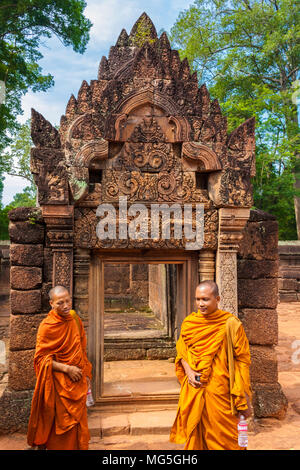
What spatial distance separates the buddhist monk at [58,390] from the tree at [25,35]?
11.2m

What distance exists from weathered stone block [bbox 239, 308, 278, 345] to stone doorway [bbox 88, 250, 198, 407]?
2.33 feet

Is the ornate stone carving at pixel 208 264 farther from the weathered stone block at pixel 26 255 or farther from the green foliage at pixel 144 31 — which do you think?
the green foliage at pixel 144 31

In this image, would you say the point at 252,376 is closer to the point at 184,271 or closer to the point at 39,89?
the point at 184,271

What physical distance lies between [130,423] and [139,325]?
4992 mm

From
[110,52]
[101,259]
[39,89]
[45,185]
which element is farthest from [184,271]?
[39,89]

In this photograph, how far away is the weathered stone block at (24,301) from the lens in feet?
15.2

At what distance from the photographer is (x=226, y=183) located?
183 inches

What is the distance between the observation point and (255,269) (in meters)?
5.08

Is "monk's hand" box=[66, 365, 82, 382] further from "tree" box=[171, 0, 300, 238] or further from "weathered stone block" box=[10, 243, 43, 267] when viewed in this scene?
"tree" box=[171, 0, 300, 238]

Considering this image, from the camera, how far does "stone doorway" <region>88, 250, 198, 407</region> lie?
495cm

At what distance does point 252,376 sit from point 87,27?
15289mm

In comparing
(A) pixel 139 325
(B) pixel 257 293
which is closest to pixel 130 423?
(B) pixel 257 293

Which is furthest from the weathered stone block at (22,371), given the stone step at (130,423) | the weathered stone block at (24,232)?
the weathered stone block at (24,232)

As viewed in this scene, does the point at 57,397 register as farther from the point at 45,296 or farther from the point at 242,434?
the point at 242,434
